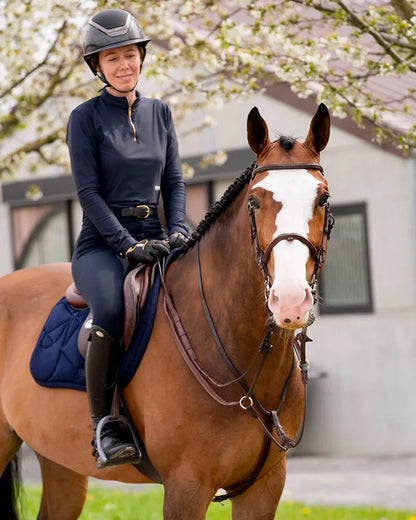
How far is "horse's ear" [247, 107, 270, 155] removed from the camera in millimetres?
3904

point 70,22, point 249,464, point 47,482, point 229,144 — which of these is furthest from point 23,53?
point 249,464

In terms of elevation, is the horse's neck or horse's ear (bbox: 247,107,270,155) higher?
horse's ear (bbox: 247,107,270,155)

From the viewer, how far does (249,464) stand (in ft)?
13.5

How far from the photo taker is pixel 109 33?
4.54 meters

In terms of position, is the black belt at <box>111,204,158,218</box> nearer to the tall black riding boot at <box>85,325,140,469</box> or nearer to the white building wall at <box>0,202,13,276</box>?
the tall black riding boot at <box>85,325,140,469</box>

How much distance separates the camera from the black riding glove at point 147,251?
14.4ft

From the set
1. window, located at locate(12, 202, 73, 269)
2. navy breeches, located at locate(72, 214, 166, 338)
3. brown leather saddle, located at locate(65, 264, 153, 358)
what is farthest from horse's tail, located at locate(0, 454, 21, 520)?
window, located at locate(12, 202, 73, 269)

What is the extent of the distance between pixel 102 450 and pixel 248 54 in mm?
3468

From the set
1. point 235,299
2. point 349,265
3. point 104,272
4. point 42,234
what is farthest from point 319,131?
point 42,234

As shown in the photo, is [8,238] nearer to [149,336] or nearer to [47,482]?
[47,482]

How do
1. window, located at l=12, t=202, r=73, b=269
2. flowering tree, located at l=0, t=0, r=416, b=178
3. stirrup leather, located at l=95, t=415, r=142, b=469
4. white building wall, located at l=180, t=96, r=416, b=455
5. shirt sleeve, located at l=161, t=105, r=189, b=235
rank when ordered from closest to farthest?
stirrup leather, located at l=95, t=415, r=142, b=469, shirt sleeve, located at l=161, t=105, r=189, b=235, flowering tree, located at l=0, t=0, r=416, b=178, white building wall, located at l=180, t=96, r=416, b=455, window, located at l=12, t=202, r=73, b=269

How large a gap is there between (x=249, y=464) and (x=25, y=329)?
6.27 feet

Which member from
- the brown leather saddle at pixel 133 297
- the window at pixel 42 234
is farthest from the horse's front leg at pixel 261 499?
the window at pixel 42 234

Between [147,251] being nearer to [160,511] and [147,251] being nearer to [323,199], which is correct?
[323,199]
